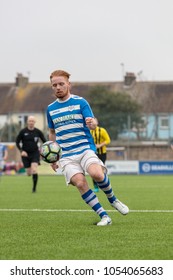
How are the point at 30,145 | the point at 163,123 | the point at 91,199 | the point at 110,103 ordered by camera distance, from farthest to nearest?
the point at 110,103 < the point at 163,123 < the point at 30,145 < the point at 91,199

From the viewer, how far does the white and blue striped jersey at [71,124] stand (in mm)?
11179

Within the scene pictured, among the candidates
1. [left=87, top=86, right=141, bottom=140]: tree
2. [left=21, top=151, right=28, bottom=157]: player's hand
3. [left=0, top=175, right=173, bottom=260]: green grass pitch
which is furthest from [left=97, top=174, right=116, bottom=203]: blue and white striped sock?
[left=87, top=86, right=141, bottom=140]: tree

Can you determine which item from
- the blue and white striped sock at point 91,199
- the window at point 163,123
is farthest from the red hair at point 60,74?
the window at point 163,123

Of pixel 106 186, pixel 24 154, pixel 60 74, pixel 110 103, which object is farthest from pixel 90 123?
pixel 110 103

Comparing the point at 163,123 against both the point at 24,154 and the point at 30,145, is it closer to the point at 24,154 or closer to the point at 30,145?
the point at 30,145

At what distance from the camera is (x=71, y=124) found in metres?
11.2

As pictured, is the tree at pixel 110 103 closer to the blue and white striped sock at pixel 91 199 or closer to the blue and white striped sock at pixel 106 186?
the blue and white striped sock at pixel 106 186

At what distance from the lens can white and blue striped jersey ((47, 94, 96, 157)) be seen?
11179mm

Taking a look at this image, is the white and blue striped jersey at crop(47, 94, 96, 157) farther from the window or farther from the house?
the house

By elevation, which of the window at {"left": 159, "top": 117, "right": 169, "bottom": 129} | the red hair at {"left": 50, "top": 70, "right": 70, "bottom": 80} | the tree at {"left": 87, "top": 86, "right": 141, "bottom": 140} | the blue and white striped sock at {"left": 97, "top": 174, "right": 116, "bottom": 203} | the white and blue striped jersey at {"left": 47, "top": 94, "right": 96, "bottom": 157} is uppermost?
the red hair at {"left": 50, "top": 70, "right": 70, "bottom": 80}
